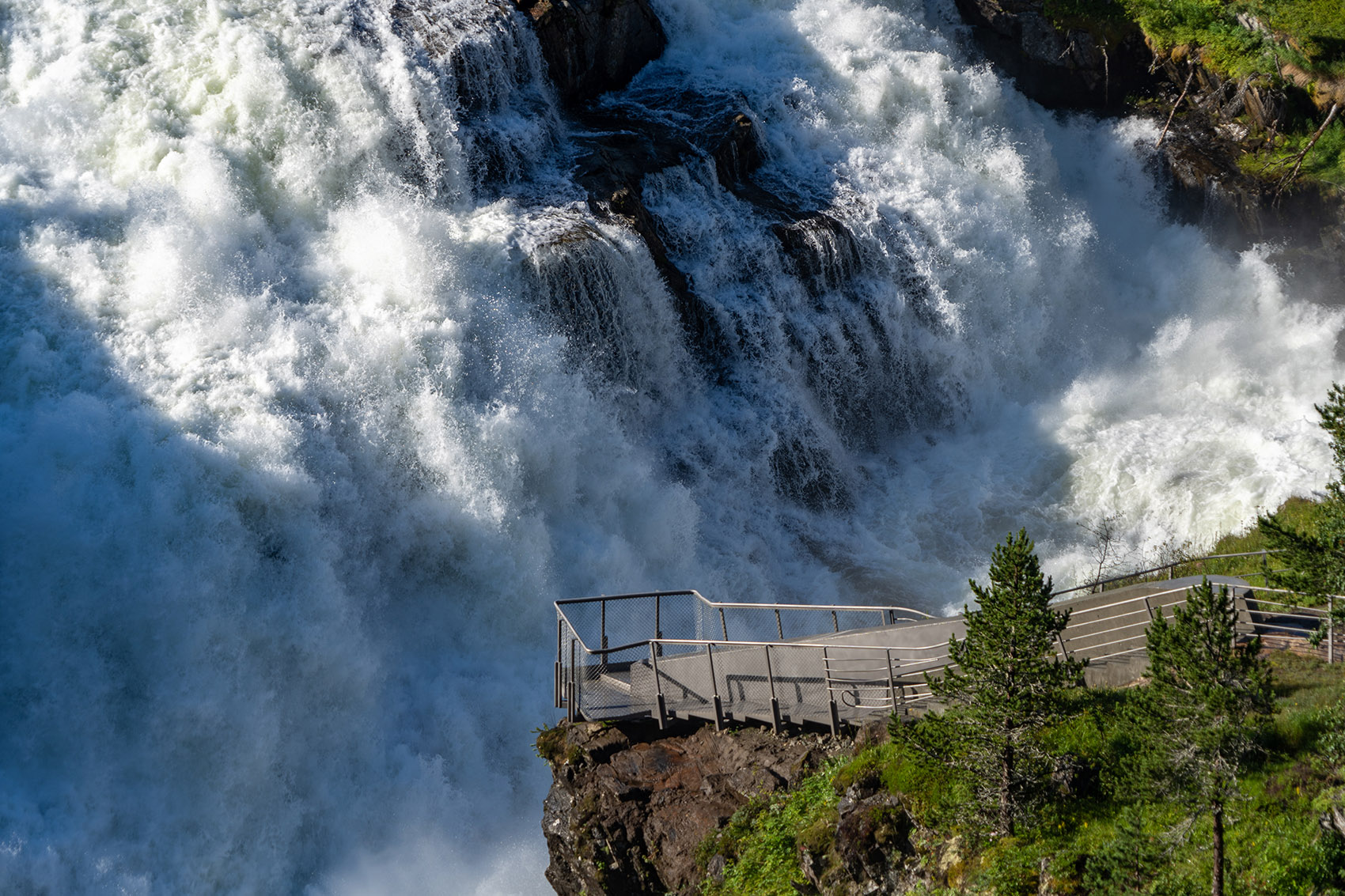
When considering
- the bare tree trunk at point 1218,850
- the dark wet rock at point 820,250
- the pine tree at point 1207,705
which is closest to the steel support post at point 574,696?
the pine tree at point 1207,705

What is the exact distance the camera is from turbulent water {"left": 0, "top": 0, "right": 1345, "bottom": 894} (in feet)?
55.5

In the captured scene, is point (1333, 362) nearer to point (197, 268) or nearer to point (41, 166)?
point (197, 268)

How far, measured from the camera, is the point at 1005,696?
10172 millimetres

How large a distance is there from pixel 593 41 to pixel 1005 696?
2370 centimetres

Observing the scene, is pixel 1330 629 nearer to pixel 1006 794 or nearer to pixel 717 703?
pixel 1006 794

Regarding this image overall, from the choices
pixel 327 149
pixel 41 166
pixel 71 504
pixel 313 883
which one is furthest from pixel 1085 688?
pixel 41 166

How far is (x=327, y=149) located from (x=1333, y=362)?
26.2 meters

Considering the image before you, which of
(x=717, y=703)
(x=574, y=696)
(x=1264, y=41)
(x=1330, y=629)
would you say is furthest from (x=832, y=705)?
(x=1264, y=41)

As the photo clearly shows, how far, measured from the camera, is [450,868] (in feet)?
56.7

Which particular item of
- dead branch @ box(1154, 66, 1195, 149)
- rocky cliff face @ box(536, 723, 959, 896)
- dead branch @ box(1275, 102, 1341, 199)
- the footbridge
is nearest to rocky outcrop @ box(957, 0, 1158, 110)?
dead branch @ box(1154, 66, 1195, 149)

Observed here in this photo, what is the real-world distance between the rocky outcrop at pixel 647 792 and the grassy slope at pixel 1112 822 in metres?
0.46

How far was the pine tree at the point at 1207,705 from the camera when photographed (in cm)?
872

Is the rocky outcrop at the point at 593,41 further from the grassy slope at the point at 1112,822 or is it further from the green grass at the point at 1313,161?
the grassy slope at the point at 1112,822

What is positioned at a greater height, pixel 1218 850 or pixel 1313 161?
pixel 1218 850
